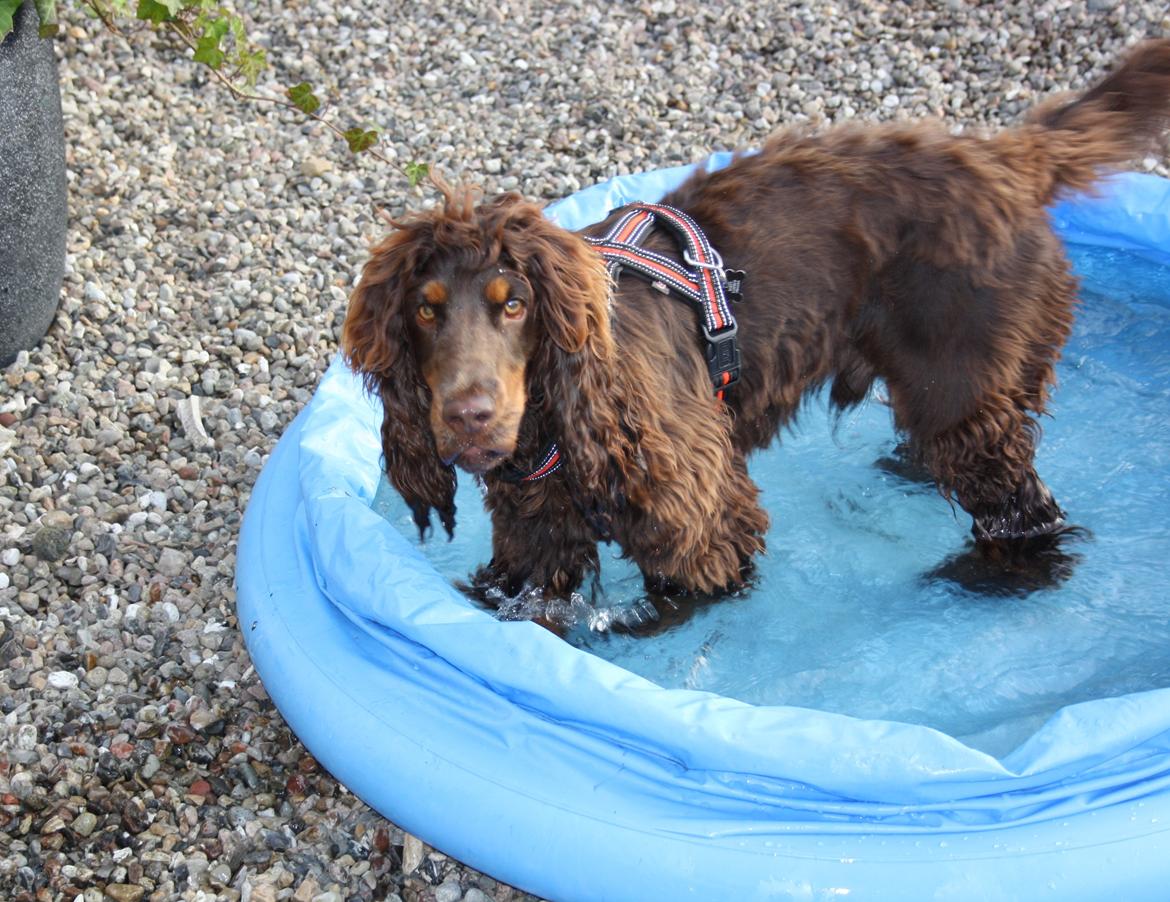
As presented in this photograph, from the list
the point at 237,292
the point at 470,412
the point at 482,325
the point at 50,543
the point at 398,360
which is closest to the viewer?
the point at 470,412

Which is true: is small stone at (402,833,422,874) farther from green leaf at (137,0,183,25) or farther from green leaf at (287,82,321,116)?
green leaf at (137,0,183,25)

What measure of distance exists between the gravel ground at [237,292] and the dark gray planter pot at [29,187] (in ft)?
0.58

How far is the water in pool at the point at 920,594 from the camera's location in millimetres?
3525

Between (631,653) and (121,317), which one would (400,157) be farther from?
(631,653)

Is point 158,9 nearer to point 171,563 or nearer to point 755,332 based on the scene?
point 171,563

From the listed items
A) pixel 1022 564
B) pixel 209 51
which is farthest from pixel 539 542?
pixel 209 51

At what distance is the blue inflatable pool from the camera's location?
257cm

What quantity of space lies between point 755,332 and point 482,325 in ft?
3.17

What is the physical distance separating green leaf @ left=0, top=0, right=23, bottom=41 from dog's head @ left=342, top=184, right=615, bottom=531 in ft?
7.54

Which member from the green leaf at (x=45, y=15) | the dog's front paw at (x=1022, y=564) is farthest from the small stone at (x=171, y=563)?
the dog's front paw at (x=1022, y=564)

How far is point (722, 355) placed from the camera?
10.8ft

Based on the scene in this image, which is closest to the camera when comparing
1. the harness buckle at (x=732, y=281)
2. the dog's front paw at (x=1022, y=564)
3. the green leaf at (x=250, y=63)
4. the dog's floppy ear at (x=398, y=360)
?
the dog's floppy ear at (x=398, y=360)

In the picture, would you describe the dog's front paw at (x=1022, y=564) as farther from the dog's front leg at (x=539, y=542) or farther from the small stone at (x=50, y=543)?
the small stone at (x=50, y=543)

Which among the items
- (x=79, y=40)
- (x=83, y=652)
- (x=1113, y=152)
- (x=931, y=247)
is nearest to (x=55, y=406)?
(x=83, y=652)
